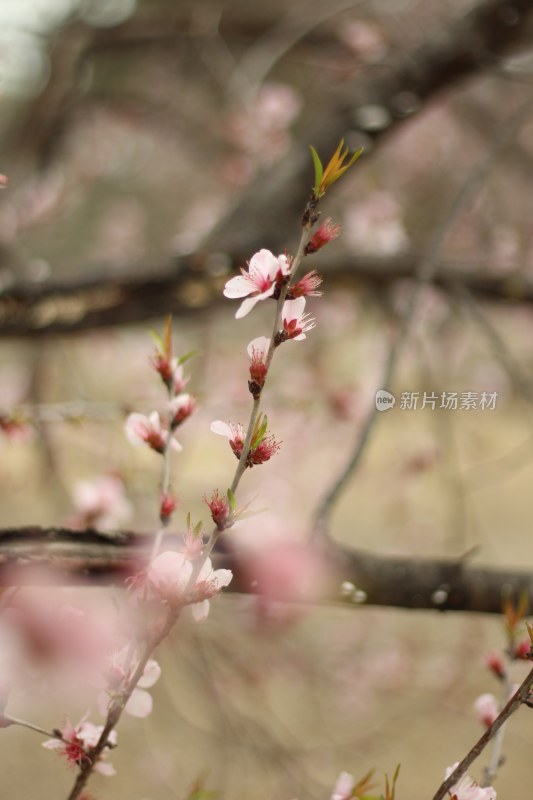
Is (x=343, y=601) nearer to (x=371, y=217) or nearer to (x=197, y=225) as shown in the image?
(x=371, y=217)

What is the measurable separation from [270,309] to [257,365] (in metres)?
1.95

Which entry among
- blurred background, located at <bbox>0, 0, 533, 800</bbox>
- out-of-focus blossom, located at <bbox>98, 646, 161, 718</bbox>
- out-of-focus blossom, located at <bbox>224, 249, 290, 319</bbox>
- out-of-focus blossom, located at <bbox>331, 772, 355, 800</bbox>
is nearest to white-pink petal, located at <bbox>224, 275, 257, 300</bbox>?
out-of-focus blossom, located at <bbox>224, 249, 290, 319</bbox>

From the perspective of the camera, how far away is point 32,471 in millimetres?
2895

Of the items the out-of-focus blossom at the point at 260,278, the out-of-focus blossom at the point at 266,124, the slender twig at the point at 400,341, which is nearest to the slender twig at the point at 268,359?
the out-of-focus blossom at the point at 260,278

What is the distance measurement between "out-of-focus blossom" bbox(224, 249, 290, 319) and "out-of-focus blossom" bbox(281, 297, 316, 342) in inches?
0.6

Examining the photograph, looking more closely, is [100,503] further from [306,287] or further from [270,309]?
[270,309]

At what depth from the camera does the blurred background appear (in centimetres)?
143

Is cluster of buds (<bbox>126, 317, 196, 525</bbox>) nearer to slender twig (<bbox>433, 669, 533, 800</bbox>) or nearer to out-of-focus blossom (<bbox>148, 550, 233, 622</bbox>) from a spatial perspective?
out-of-focus blossom (<bbox>148, 550, 233, 622</bbox>)

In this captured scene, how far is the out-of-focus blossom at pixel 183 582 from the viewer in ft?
1.32

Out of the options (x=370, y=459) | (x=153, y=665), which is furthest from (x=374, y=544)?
(x=153, y=665)

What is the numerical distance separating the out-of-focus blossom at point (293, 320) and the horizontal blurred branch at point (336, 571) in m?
0.24

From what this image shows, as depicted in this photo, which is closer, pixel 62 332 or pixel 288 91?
pixel 62 332

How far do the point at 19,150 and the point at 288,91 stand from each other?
0.95 metres

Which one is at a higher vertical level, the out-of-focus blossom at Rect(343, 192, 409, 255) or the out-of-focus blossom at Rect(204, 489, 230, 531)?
the out-of-focus blossom at Rect(343, 192, 409, 255)
